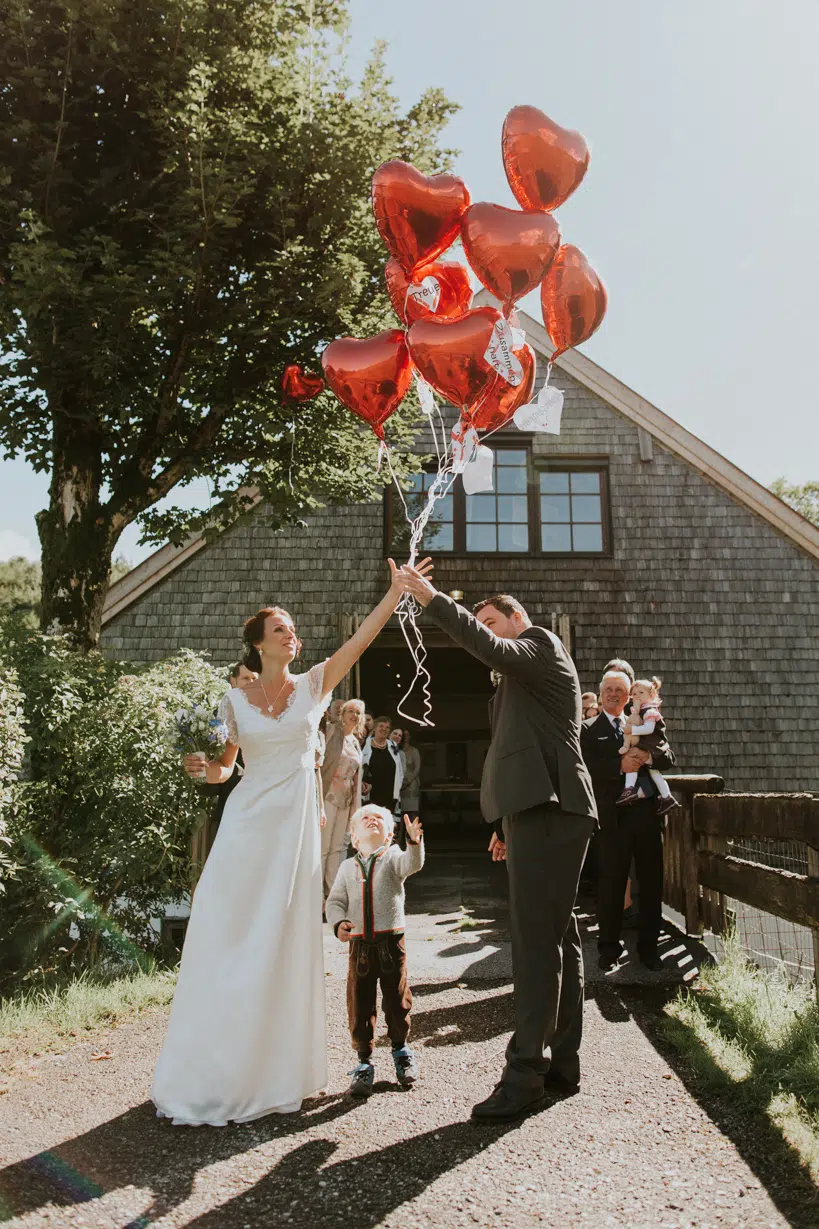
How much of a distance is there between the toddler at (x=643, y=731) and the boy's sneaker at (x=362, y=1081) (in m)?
2.61

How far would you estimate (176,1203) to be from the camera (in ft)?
8.64

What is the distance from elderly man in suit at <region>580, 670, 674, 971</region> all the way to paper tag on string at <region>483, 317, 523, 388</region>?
8.45 ft

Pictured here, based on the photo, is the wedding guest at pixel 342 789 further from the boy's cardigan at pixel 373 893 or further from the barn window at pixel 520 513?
the barn window at pixel 520 513

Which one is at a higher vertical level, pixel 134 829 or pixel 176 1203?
pixel 134 829

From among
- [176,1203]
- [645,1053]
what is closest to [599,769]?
[645,1053]

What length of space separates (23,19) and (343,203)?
2.61 meters

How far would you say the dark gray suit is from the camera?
10.9 feet

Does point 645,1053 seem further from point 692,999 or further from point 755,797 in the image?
point 755,797

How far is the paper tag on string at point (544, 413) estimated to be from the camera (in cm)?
464

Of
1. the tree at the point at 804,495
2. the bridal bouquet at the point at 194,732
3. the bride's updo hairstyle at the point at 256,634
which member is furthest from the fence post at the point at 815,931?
the tree at the point at 804,495

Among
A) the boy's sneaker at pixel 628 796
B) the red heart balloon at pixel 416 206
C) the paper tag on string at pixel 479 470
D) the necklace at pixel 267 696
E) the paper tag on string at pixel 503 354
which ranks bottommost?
the boy's sneaker at pixel 628 796

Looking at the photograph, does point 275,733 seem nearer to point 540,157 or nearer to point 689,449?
point 540,157

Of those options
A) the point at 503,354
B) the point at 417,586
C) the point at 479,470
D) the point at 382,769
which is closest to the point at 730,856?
the point at 479,470

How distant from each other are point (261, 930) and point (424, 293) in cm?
307
